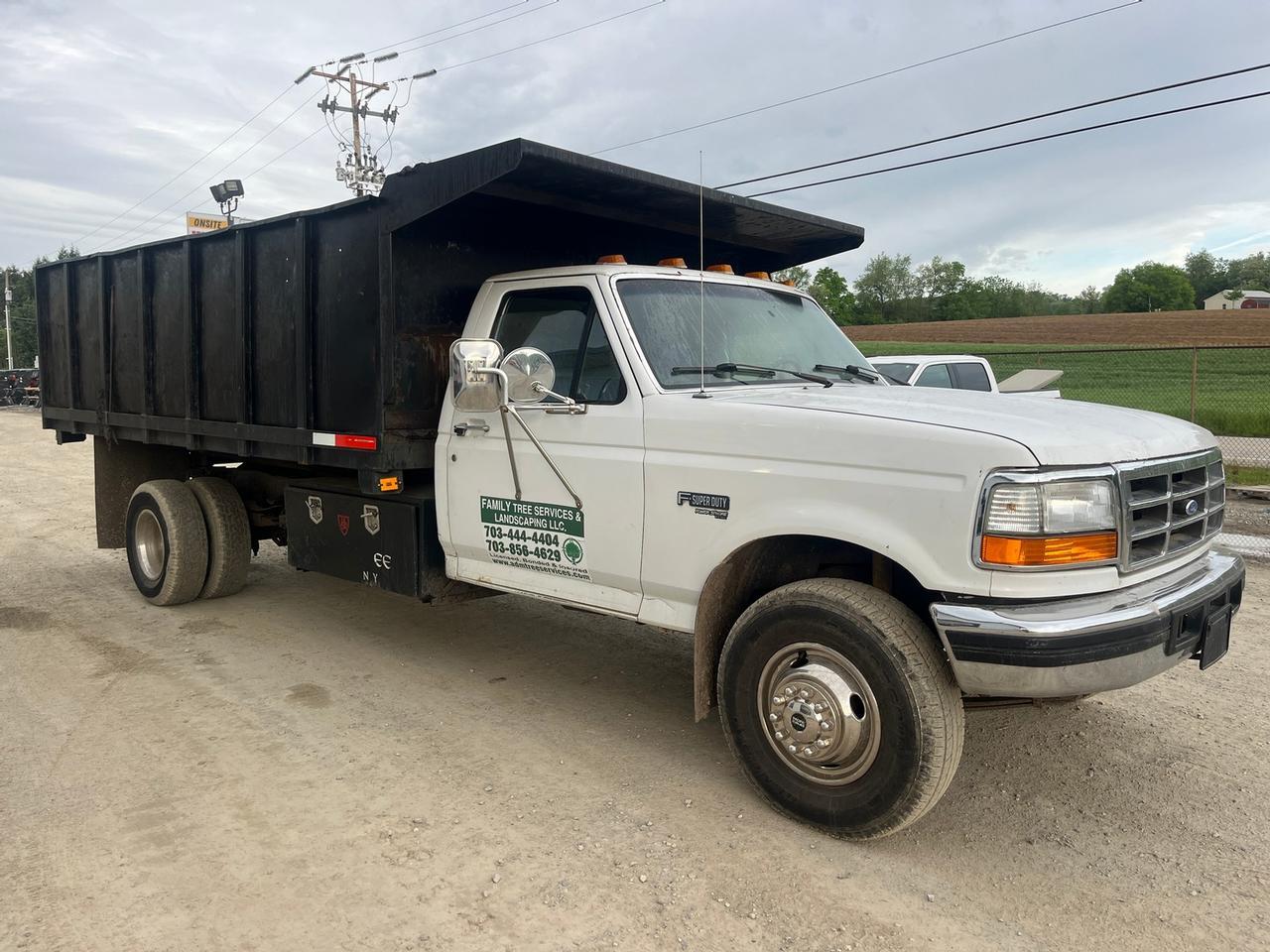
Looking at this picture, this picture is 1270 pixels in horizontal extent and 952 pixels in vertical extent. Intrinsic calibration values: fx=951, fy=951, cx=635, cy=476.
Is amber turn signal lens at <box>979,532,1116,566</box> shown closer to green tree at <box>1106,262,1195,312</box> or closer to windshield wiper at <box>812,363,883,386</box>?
windshield wiper at <box>812,363,883,386</box>

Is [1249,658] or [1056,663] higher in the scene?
[1056,663]

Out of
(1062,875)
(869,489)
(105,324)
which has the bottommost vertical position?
(1062,875)

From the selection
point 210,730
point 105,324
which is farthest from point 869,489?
point 105,324

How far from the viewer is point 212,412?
6195 mm

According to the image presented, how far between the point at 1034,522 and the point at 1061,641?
0.38 m

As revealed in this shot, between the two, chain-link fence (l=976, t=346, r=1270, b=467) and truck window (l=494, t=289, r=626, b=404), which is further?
chain-link fence (l=976, t=346, r=1270, b=467)

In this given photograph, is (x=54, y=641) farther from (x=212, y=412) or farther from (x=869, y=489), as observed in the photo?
(x=869, y=489)

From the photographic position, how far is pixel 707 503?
3781 millimetres

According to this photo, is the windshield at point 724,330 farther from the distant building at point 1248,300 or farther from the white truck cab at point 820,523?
the distant building at point 1248,300

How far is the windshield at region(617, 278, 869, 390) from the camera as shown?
4.26 meters

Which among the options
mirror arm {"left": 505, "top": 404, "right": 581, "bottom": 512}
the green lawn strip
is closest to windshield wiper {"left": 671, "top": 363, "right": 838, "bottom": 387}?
mirror arm {"left": 505, "top": 404, "right": 581, "bottom": 512}

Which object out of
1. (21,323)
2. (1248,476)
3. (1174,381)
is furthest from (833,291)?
(21,323)

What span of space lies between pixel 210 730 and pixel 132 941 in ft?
5.67

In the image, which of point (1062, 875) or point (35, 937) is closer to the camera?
point (35, 937)
